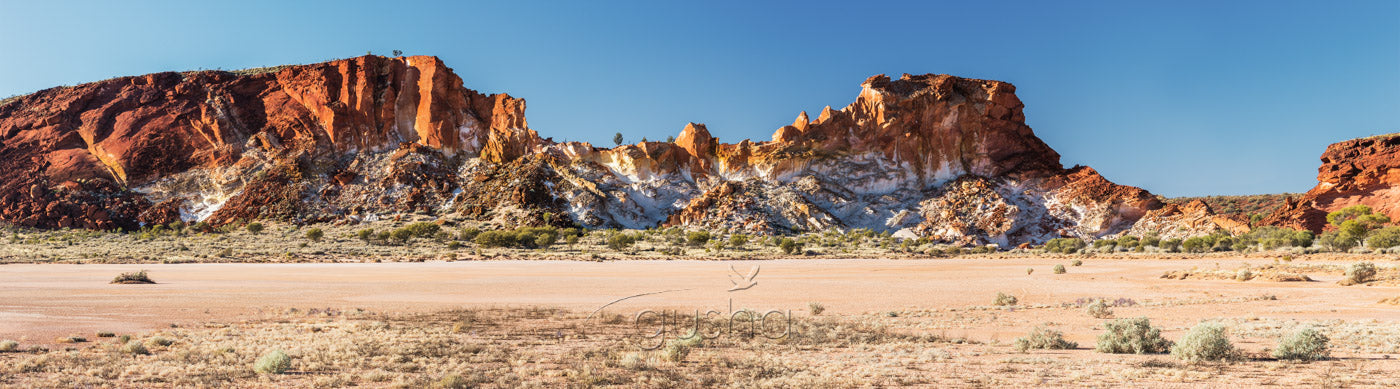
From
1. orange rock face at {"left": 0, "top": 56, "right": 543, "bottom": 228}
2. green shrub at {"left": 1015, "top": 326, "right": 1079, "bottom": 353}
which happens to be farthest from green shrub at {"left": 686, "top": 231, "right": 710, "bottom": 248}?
green shrub at {"left": 1015, "top": 326, "right": 1079, "bottom": 353}

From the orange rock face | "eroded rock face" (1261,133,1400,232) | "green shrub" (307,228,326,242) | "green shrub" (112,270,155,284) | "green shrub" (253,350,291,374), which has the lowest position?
"green shrub" (253,350,291,374)

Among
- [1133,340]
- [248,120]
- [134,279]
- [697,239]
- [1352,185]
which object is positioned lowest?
[1133,340]

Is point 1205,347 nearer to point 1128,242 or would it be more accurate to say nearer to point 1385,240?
point 1385,240

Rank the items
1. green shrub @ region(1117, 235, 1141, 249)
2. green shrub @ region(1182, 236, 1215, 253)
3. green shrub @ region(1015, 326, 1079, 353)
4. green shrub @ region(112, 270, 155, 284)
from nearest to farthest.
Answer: green shrub @ region(1015, 326, 1079, 353)
green shrub @ region(112, 270, 155, 284)
green shrub @ region(1182, 236, 1215, 253)
green shrub @ region(1117, 235, 1141, 249)

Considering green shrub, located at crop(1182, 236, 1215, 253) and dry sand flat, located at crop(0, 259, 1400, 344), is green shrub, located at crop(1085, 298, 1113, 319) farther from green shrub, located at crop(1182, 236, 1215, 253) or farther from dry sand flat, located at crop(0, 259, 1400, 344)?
green shrub, located at crop(1182, 236, 1215, 253)

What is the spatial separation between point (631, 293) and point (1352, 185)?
66.1 metres

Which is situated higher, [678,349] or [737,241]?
[737,241]

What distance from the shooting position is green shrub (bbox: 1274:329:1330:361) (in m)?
8.39

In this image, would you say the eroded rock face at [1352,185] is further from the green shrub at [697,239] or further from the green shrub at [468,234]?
the green shrub at [468,234]

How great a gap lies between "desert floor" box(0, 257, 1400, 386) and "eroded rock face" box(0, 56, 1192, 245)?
102ft

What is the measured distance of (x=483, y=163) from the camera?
219 ft

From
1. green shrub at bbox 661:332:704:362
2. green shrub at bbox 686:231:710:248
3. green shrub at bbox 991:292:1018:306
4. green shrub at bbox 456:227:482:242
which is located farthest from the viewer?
green shrub at bbox 456:227:482:242

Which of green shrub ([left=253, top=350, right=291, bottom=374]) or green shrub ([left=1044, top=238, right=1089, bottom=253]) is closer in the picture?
green shrub ([left=253, top=350, right=291, bottom=374])

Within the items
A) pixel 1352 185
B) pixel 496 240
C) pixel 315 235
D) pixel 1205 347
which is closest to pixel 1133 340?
pixel 1205 347
